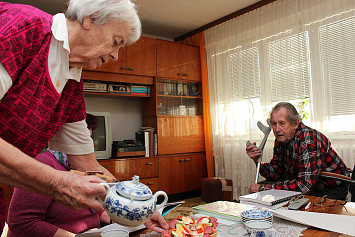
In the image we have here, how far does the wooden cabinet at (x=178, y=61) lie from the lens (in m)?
4.27

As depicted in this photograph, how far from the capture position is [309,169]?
1.88m

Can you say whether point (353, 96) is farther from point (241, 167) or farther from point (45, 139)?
point (45, 139)

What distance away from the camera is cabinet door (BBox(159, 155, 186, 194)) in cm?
408

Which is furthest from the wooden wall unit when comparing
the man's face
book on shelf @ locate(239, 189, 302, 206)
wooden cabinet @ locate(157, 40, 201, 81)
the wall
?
book on shelf @ locate(239, 189, 302, 206)

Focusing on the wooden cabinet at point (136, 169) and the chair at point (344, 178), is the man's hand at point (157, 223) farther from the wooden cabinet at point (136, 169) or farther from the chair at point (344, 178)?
the wooden cabinet at point (136, 169)

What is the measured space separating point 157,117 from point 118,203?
3.40 meters

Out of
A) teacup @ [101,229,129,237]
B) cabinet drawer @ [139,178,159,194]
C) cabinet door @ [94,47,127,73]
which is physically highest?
cabinet door @ [94,47,127,73]

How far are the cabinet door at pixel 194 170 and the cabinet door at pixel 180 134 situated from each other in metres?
0.11

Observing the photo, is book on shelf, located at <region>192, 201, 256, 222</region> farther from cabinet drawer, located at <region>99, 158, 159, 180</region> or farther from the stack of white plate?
cabinet drawer, located at <region>99, 158, 159, 180</region>

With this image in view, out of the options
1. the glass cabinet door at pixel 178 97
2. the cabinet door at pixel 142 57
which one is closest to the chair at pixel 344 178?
the glass cabinet door at pixel 178 97

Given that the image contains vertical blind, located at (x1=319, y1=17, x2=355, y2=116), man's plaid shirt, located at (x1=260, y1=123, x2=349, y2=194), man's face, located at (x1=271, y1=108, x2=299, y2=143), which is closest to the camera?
Answer: man's plaid shirt, located at (x1=260, y1=123, x2=349, y2=194)

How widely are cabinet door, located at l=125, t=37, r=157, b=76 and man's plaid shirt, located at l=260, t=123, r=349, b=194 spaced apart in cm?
236

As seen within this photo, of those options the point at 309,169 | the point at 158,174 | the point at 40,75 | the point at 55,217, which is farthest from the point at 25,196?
the point at 158,174

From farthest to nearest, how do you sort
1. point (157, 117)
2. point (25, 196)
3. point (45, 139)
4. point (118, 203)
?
point (157, 117) < point (25, 196) < point (45, 139) < point (118, 203)
